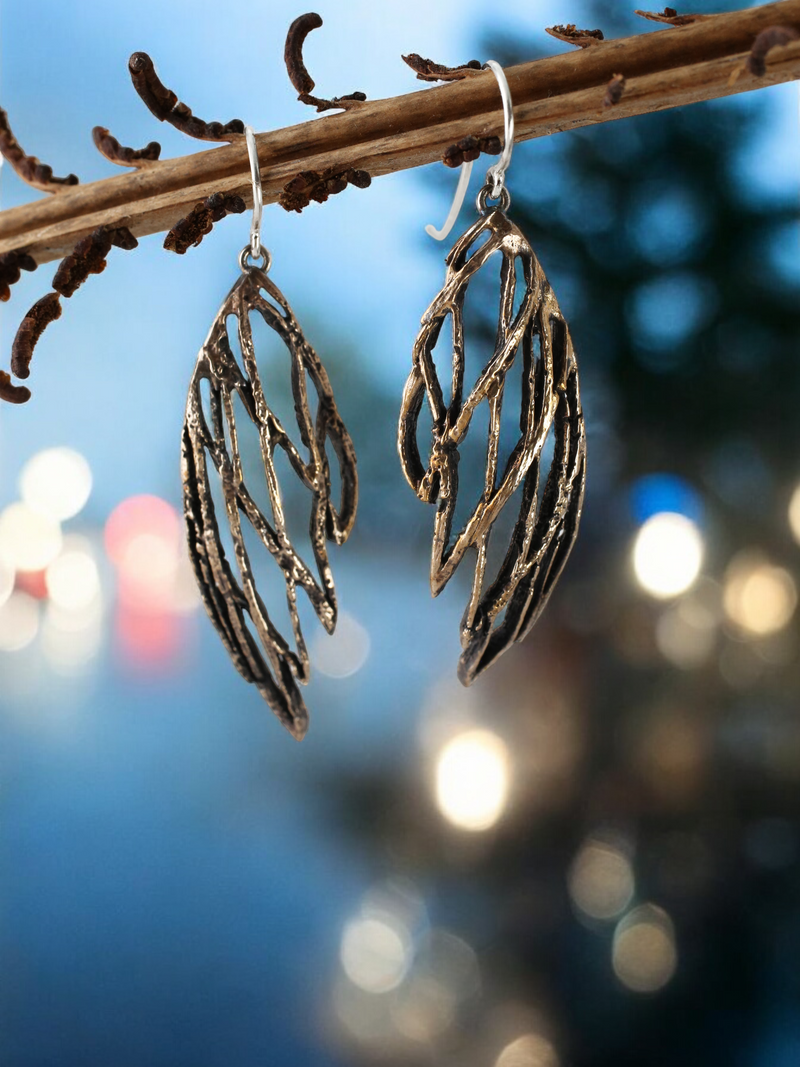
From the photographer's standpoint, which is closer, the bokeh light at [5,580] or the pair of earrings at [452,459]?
the pair of earrings at [452,459]

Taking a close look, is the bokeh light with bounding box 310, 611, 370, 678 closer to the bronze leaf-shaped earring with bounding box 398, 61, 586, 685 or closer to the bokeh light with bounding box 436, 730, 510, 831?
the bokeh light with bounding box 436, 730, 510, 831

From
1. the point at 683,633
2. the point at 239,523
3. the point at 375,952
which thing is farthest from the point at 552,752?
the point at 239,523

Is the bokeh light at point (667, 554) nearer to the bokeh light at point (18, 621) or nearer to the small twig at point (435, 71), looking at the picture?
the small twig at point (435, 71)

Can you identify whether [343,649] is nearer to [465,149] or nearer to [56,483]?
[56,483]

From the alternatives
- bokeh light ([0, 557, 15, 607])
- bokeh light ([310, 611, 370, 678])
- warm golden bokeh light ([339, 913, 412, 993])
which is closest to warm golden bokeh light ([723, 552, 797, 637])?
bokeh light ([310, 611, 370, 678])

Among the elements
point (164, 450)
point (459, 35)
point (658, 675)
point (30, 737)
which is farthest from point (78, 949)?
point (459, 35)

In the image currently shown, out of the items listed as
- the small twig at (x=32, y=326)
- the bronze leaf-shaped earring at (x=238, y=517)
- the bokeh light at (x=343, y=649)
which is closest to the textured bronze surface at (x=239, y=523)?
the bronze leaf-shaped earring at (x=238, y=517)

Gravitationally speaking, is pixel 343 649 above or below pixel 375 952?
above
